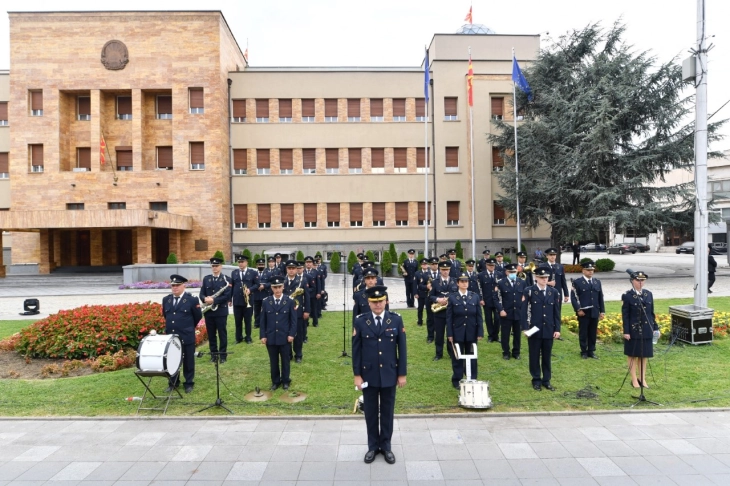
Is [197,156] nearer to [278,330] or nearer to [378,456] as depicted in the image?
[278,330]

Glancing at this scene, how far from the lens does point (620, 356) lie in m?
9.40

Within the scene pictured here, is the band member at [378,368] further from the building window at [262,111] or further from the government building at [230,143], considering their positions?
the building window at [262,111]

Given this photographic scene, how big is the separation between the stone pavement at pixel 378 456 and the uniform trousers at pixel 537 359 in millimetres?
1125

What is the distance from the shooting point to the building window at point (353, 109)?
33281 millimetres

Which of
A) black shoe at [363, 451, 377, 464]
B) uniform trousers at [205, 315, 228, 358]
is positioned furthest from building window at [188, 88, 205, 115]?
black shoe at [363, 451, 377, 464]

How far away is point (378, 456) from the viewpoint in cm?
538

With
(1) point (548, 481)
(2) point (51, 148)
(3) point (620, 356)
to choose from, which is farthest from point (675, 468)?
(2) point (51, 148)

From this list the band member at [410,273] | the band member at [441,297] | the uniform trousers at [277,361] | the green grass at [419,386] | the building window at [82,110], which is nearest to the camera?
the green grass at [419,386]

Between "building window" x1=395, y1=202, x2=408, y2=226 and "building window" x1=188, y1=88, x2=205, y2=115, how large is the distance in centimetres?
1568

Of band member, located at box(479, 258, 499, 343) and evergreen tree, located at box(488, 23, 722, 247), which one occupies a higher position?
evergreen tree, located at box(488, 23, 722, 247)

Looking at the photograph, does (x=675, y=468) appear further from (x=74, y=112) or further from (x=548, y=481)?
(x=74, y=112)

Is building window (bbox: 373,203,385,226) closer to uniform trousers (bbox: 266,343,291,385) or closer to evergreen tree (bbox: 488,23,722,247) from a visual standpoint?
evergreen tree (bbox: 488,23,722,247)

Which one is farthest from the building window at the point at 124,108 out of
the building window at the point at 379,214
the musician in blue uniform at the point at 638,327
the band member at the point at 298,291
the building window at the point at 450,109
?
the musician in blue uniform at the point at 638,327

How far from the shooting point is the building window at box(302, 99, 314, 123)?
109 feet
